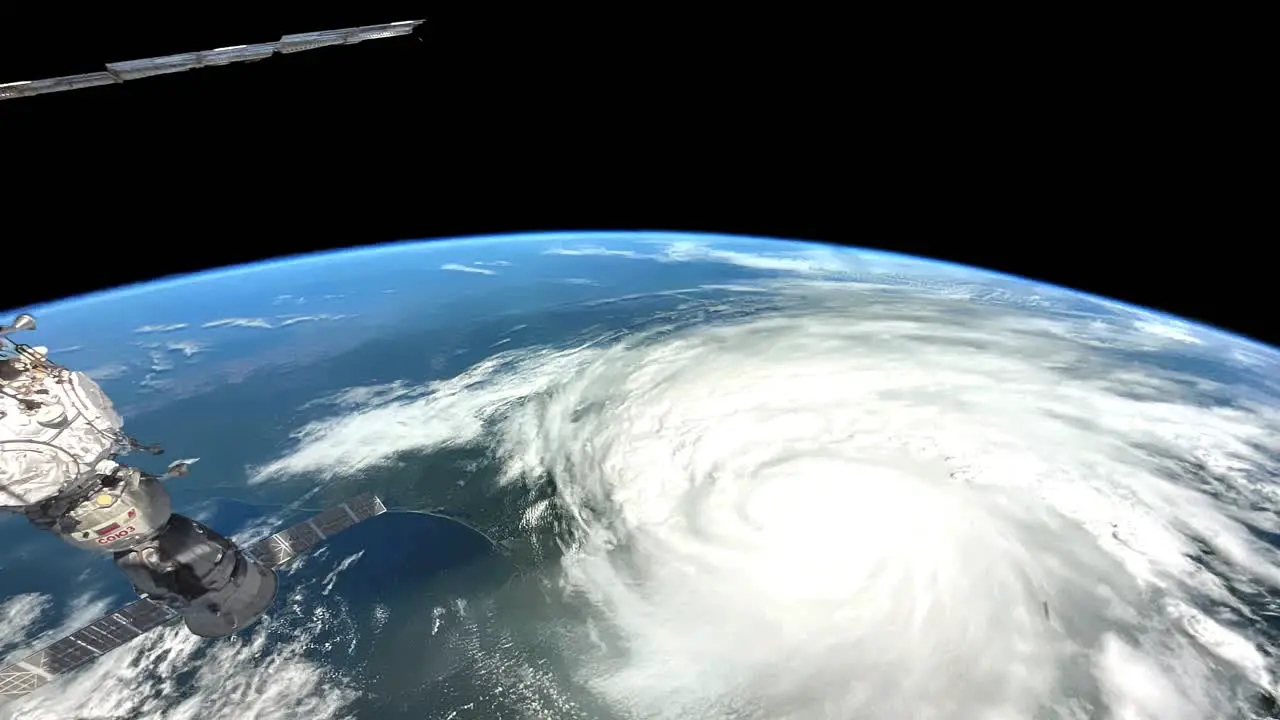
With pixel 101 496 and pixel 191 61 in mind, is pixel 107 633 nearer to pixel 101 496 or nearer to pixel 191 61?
pixel 101 496

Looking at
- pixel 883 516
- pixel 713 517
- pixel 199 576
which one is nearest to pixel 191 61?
pixel 199 576

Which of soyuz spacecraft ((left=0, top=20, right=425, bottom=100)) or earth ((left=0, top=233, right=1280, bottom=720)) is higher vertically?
soyuz spacecraft ((left=0, top=20, right=425, bottom=100))

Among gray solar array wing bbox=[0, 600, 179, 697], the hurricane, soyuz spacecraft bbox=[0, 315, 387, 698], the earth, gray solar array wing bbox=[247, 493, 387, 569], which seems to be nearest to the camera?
soyuz spacecraft bbox=[0, 315, 387, 698]

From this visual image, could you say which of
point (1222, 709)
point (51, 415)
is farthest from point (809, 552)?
point (51, 415)

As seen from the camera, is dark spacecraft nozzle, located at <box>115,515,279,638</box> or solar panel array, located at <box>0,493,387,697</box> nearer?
dark spacecraft nozzle, located at <box>115,515,279,638</box>

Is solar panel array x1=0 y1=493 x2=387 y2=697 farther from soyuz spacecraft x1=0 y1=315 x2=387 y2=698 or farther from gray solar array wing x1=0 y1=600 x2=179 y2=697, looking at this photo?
soyuz spacecraft x1=0 y1=315 x2=387 y2=698

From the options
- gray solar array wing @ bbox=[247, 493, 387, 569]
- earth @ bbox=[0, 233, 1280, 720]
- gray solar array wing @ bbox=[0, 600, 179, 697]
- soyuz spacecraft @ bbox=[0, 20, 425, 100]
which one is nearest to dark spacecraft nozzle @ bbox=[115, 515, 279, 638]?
gray solar array wing @ bbox=[247, 493, 387, 569]

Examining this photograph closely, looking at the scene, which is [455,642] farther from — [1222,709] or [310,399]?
[310,399]
